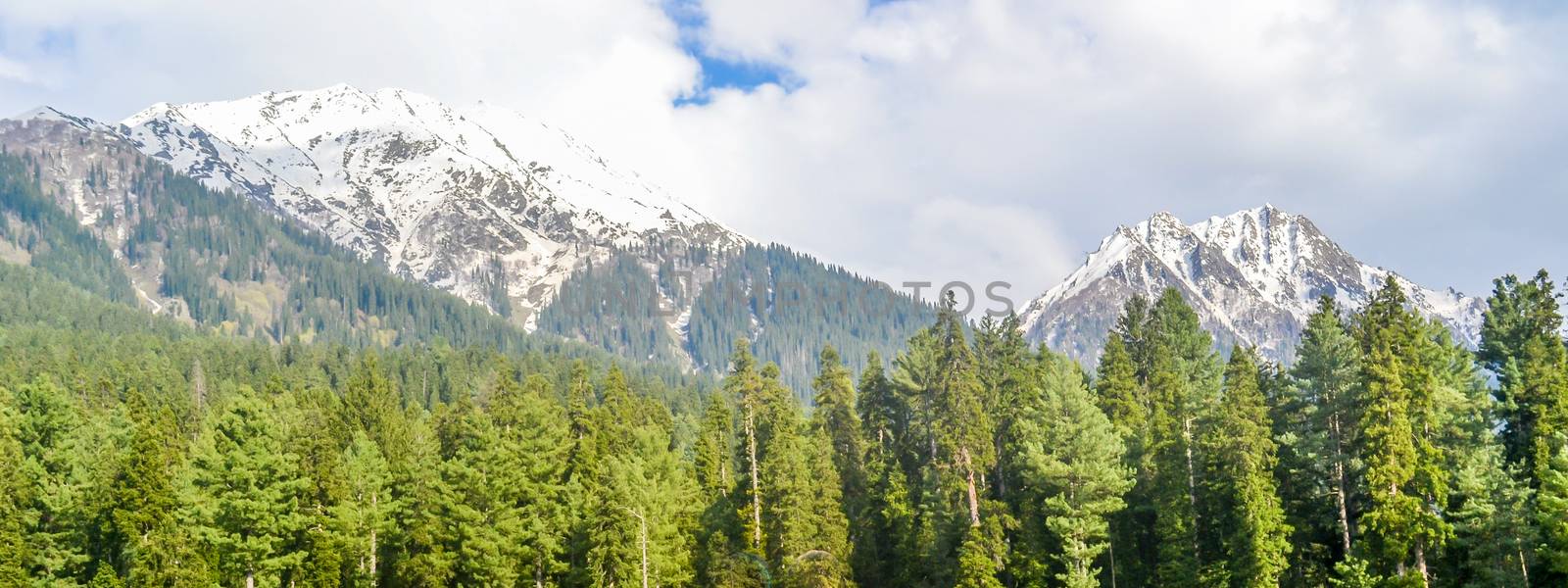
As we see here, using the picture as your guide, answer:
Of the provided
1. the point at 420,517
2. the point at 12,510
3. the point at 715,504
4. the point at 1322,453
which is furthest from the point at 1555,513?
the point at 12,510

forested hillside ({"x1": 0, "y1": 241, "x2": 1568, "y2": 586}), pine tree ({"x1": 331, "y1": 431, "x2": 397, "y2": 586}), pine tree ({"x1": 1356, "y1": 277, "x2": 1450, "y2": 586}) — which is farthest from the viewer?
pine tree ({"x1": 331, "y1": 431, "x2": 397, "y2": 586})

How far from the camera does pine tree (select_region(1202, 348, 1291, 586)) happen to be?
189 feet

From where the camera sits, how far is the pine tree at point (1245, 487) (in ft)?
189

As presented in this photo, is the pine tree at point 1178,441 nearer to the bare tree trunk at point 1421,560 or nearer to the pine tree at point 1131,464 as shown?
the pine tree at point 1131,464

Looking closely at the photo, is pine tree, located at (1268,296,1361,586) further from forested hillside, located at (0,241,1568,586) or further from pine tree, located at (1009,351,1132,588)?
pine tree, located at (1009,351,1132,588)

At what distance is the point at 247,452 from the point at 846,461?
3683 cm

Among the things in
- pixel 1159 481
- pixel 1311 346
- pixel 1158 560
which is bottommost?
pixel 1158 560

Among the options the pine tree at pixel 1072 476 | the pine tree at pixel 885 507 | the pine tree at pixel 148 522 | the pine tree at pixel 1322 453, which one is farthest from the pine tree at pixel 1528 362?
the pine tree at pixel 148 522

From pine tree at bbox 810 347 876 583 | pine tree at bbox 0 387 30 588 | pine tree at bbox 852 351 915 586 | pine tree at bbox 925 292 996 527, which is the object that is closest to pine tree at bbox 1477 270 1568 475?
pine tree at bbox 925 292 996 527

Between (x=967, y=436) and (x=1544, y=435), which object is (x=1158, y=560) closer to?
(x=967, y=436)

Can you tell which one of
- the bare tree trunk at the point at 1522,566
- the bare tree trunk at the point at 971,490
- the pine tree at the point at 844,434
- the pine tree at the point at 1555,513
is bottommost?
the bare tree trunk at the point at 1522,566

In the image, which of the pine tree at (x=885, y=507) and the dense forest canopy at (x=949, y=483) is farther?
the pine tree at (x=885, y=507)

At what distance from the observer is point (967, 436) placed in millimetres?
64875

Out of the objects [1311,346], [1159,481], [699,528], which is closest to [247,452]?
[699,528]
